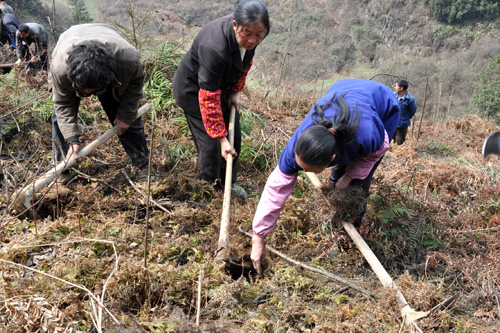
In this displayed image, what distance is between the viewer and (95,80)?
102 inches

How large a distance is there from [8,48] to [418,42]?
1825 inches

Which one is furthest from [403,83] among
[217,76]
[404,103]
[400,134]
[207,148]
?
[217,76]

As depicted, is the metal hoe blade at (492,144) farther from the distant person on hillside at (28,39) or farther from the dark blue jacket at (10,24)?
the dark blue jacket at (10,24)

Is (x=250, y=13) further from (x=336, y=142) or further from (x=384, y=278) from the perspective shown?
(x=384, y=278)

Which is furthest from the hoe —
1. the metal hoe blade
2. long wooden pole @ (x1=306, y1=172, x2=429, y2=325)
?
the metal hoe blade

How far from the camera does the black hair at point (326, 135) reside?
1987 mm

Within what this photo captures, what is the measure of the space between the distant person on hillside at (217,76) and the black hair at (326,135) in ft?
2.84

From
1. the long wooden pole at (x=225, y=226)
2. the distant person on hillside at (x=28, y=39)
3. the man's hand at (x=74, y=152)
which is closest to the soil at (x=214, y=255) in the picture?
the long wooden pole at (x=225, y=226)

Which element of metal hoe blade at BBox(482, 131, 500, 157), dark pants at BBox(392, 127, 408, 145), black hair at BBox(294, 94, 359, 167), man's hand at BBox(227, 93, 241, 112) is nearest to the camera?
black hair at BBox(294, 94, 359, 167)

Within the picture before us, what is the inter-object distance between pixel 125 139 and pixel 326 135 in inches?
98.0

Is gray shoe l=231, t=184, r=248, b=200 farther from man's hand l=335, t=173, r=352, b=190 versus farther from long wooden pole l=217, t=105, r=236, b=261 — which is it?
man's hand l=335, t=173, r=352, b=190

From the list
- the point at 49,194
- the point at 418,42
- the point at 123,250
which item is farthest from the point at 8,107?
the point at 418,42

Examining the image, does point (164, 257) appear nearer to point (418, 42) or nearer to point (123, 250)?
point (123, 250)

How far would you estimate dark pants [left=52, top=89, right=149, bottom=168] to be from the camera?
3441 mm
